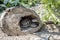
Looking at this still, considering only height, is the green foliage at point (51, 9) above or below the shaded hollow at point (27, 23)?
above

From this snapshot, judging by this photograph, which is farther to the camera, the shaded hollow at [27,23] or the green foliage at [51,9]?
the shaded hollow at [27,23]

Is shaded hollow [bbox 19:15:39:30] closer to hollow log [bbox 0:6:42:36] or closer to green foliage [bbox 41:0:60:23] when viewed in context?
hollow log [bbox 0:6:42:36]

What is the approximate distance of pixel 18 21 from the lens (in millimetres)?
1490

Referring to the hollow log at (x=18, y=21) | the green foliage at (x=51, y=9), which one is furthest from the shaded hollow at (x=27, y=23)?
the green foliage at (x=51, y=9)

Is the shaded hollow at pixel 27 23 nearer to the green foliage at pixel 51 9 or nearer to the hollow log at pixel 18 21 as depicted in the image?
the hollow log at pixel 18 21

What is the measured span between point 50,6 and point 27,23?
0.26 metres

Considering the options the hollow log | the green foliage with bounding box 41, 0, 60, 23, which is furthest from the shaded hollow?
the green foliage with bounding box 41, 0, 60, 23

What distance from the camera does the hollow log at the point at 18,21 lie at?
4.88ft

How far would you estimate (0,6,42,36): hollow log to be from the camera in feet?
4.88

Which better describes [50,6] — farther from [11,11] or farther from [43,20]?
[11,11]

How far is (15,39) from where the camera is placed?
145 centimetres

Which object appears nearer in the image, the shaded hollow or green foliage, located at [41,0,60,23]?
green foliage, located at [41,0,60,23]

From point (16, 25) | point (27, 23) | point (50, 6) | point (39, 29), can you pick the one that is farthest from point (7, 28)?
point (50, 6)

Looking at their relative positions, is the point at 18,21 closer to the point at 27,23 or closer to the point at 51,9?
the point at 27,23
